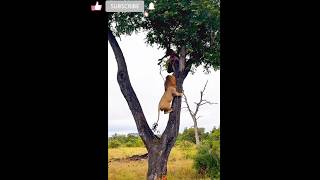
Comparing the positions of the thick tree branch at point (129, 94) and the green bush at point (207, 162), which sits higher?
the thick tree branch at point (129, 94)

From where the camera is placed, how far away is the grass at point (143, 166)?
3.71 metres

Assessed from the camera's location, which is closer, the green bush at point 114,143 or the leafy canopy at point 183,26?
the green bush at point 114,143

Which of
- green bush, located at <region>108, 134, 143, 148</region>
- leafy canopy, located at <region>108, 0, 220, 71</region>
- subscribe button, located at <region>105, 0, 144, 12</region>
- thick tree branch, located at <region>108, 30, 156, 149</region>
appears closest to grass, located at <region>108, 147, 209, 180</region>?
green bush, located at <region>108, 134, 143, 148</region>

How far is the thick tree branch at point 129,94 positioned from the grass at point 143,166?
0.14 metres

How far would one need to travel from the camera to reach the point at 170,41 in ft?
12.6

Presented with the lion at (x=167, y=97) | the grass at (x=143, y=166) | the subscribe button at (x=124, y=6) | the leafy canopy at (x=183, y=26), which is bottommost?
the grass at (x=143, y=166)

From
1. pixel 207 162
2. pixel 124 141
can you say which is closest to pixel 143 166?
pixel 124 141

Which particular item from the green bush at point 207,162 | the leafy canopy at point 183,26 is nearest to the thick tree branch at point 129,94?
the leafy canopy at point 183,26
